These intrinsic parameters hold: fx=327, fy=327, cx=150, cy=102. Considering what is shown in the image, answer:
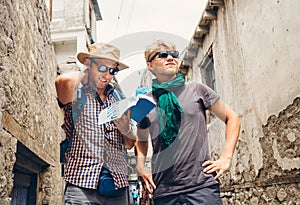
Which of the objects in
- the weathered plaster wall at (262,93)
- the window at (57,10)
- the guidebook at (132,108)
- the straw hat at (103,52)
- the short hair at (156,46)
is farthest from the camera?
the window at (57,10)

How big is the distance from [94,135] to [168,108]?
47 cm

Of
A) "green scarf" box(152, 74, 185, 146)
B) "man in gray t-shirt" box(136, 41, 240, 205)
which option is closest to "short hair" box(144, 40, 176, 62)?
"man in gray t-shirt" box(136, 41, 240, 205)

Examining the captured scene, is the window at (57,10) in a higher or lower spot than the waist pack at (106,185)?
higher

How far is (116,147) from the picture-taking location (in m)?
1.95

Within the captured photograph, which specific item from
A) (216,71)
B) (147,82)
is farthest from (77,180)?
(216,71)

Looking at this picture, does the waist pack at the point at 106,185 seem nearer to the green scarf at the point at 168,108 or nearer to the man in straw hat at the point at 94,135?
the man in straw hat at the point at 94,135

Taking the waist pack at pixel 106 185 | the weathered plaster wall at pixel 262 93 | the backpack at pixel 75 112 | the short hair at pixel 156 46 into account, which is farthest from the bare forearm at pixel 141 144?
the weathered plaster wall at pixel 262 93

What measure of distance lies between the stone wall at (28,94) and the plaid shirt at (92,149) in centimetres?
115

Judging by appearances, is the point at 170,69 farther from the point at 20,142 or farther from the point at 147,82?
the point at 20,142

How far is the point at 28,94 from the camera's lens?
395 cm

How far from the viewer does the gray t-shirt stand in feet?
6.03

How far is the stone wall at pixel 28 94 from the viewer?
2928mm

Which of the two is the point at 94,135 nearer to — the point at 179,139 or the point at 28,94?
the point at 179,139

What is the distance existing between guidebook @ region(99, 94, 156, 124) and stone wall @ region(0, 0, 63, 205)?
126cm
